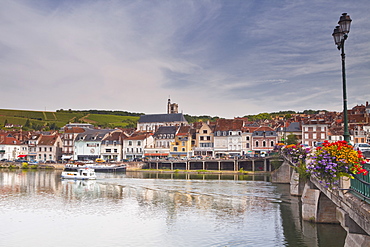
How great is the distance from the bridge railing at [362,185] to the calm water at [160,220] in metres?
8.40

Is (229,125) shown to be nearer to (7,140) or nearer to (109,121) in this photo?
(7,140)

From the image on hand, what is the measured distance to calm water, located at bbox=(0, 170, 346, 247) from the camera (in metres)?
20.5

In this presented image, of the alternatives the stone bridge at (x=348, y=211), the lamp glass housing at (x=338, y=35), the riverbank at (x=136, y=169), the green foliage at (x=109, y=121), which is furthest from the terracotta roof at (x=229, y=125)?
the green foliage at (x=109, y=121)

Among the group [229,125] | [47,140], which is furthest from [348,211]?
[47,140]

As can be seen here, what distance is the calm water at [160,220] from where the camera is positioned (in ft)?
67.3

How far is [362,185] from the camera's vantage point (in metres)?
10.9

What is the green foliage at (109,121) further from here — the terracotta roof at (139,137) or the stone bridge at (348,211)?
the stone bridge at (348,211)

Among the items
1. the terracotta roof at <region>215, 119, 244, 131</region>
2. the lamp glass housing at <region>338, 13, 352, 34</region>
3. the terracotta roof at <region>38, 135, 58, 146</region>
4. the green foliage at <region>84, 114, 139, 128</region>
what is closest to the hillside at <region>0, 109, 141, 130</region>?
the green foliage at <region>84, 114, 139, 128</region>

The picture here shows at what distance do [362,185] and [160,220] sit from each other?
17129 mm

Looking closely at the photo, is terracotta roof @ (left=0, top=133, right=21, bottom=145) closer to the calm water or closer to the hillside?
the hillside

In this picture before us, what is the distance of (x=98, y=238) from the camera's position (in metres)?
21.3

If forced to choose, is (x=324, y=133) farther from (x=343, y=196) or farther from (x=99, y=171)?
(x=343, y=196)

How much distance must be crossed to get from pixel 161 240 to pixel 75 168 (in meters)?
56.7

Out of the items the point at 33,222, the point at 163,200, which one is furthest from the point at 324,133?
the point at 33,222
